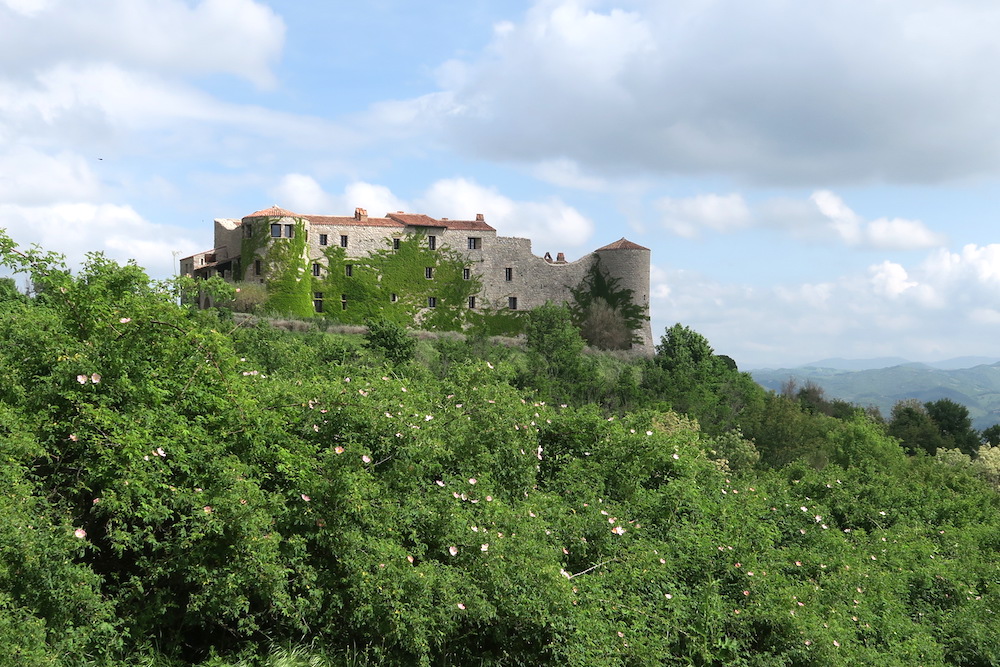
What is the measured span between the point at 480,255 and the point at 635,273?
10625 mm

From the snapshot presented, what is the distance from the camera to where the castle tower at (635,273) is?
197 ft

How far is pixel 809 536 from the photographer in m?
13.7

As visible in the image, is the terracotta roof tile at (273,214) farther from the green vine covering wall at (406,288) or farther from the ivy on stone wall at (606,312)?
the ivy on stone wall at (606,312)

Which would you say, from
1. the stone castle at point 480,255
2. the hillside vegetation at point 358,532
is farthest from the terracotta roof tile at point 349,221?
the hillside vegetation at point 358,532

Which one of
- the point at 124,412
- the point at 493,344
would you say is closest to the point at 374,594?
the point at 124,412

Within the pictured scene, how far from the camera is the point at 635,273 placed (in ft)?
197

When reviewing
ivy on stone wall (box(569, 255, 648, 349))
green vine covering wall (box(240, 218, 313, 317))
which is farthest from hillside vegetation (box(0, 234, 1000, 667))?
ivy on stone wall (box(569, 255, 648, 349))

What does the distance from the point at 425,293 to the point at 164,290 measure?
1890 inches

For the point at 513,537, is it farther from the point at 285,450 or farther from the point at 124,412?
the point at 124,412

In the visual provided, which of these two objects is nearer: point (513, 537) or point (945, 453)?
point (513, 537)

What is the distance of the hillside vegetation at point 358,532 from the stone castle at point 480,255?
43.9m

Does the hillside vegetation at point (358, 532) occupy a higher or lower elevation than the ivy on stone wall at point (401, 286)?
lower

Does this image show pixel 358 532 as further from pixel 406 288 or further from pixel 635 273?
pixel 635 273

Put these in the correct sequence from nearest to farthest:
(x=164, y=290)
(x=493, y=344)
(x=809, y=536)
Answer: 1. (x=164, y=290)
2. (x=809, y=536)
3. (x=493, y=344)
